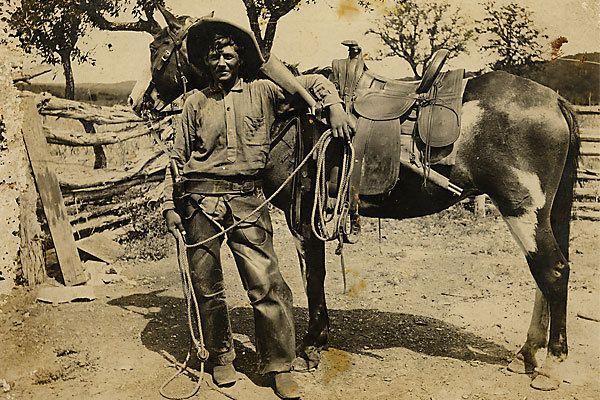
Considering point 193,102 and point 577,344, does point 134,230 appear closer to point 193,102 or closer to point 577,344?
point 193,102

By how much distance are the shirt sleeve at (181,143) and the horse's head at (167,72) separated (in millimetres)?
526

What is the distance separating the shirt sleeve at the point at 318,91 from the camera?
3324mm

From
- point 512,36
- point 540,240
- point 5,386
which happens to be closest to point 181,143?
point 5,386

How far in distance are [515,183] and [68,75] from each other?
21.5 feet

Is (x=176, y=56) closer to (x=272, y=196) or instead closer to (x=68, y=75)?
(x=272, y=196)

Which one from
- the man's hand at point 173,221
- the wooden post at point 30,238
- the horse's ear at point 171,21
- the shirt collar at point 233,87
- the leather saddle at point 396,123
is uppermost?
the horse's ear at point 171,21

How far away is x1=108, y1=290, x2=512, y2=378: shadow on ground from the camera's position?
4.00 m

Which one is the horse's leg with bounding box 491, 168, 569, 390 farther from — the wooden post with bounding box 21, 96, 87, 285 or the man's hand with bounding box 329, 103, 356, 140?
the wooden post with bounding box 21, 96, 87, 285

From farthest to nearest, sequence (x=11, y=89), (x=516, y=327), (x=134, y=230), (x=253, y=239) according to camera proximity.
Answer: (x=134, y=230)
(x=11, y=89)
(x=516, y=327)
(x=253, y=239)

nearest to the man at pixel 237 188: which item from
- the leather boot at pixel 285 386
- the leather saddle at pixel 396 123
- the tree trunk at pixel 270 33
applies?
the leather boot at pixel 285 386

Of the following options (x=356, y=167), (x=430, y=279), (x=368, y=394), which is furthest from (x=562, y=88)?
(x=368, y=394)

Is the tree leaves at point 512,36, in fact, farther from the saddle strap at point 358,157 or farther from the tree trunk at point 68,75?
the tree trunk at point 68,75

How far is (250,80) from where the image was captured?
3438 mm

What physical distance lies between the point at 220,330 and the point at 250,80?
164 cm
